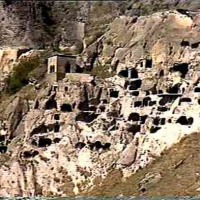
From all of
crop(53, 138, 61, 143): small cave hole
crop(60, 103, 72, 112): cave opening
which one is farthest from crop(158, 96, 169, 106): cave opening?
crop(53, 138, 61, 143): small cave hole

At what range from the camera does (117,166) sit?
94375mm

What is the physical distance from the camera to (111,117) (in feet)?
325

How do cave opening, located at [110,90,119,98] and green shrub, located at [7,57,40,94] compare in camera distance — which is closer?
cave opening, located at [110,90,119,98]

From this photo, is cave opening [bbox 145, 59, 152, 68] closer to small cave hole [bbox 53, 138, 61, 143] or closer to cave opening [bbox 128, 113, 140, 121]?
cave opening [bbox 128, 113, 140, 121]

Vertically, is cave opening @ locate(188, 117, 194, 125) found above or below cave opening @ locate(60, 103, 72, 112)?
above

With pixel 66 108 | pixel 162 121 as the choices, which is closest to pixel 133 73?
pixel 66 108

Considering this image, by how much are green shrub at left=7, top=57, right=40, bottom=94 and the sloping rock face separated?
339 inches

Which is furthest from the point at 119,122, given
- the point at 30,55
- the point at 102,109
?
the point at 30,55

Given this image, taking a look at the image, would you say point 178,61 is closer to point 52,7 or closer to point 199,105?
point 199,105

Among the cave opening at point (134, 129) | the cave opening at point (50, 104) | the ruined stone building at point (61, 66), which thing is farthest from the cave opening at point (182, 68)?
the ruined stone building at point (61, 66)

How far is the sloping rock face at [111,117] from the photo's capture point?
94.9m

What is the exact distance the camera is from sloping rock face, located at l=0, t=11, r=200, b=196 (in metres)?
94.9

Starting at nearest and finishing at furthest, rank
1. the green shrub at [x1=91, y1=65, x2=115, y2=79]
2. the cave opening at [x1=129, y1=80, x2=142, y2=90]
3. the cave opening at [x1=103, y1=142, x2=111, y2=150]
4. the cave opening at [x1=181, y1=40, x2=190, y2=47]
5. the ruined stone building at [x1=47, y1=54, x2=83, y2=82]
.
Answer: the cave opening at [x1=103, y1=142, x2=111, y2=150], the cave opening at [x1=181, y1=40, x2=190, y2=47], the cave opening at [x1=129, y1=80, x2=142, y2=90], the green shrub at [x1=91, y1=65, x2=115, y2=79], the ruined stone building at [x1=47, y1=54, x2=83, y2=82]

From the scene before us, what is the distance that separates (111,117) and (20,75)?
2289cm
